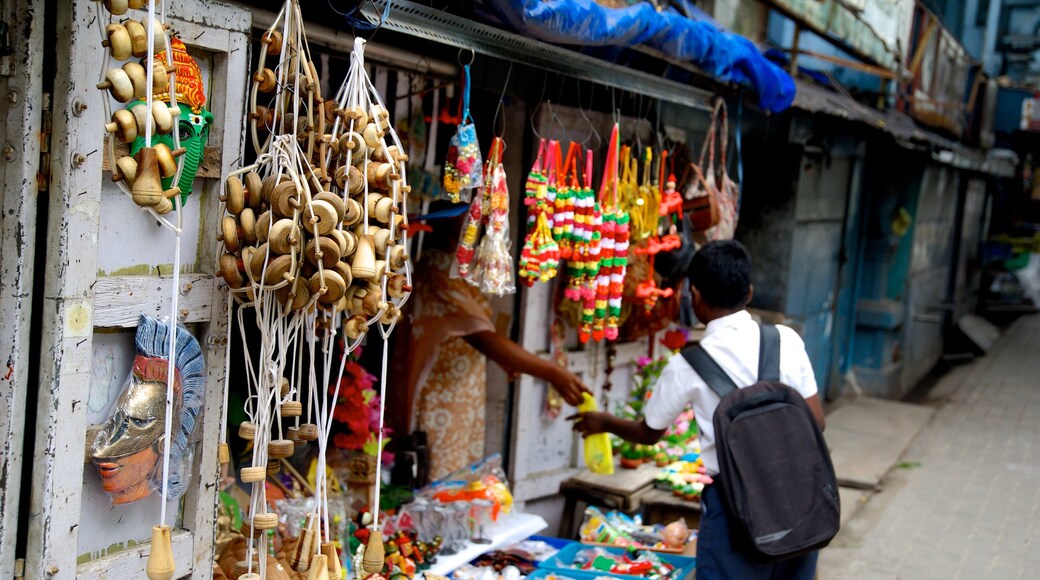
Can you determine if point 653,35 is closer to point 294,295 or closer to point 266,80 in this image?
point 266,80

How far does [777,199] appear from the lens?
855 cm

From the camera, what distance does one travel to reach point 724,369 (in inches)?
137

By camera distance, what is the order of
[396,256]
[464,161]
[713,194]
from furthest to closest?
[713,194]
[464,161]
[396,256]

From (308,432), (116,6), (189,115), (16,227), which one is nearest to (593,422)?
(308,432)

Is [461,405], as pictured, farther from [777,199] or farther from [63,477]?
[777,199]

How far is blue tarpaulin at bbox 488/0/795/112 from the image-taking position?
3600 mm

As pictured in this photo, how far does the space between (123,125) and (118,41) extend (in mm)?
180

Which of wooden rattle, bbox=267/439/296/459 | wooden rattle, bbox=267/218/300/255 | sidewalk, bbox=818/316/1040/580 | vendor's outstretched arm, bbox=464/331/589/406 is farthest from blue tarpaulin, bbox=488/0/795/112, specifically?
sidewalk, bbox=818/316/1040/580

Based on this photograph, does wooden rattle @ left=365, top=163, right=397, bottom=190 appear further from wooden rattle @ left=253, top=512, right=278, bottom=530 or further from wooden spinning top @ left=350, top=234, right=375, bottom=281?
wooden rattle @ left=253, top=512, right=278, bottom=530

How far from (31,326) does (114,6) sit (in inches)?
29.8

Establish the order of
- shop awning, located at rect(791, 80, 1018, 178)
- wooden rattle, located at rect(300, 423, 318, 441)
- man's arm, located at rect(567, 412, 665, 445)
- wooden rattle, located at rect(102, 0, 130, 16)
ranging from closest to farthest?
wooden rattle, located at rect(102, 0, 130, 16) < wooden rattle, located at rect(300, 423, 318, 441) < man's arm, located at rect(567, 412, 665, 445) < shop awning, located at rect(791, 80, 1018, 178)

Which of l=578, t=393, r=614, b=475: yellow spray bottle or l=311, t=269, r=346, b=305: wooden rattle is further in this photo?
l=578, t=393, r=614, b=475: yellow spray bottle

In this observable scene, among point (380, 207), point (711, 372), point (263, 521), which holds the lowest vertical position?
point (263, 521)

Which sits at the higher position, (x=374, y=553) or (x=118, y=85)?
(x=118, y=85)
